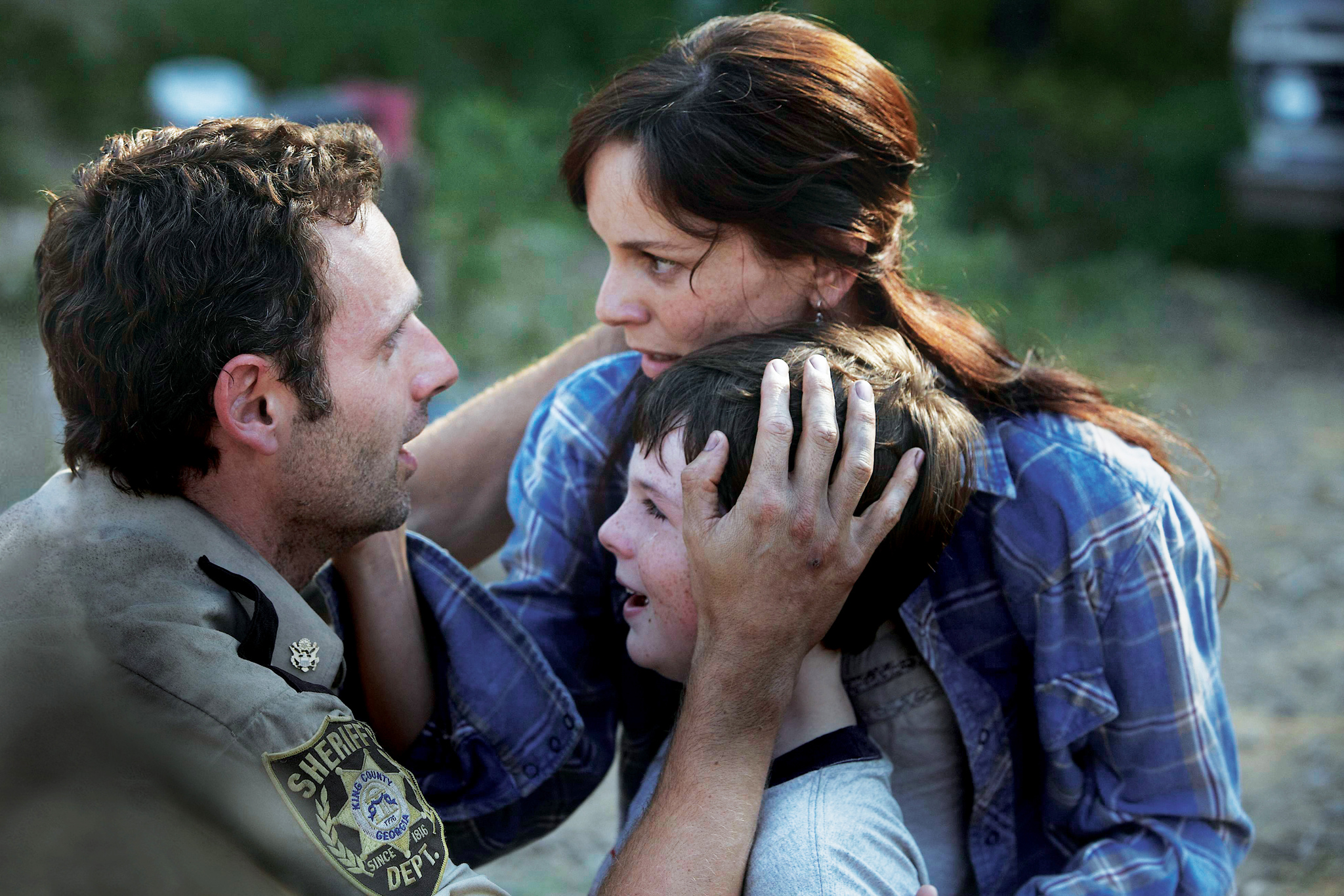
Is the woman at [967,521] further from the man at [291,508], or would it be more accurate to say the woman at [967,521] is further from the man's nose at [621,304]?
the man at [291,508]

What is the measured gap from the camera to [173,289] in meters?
1.80

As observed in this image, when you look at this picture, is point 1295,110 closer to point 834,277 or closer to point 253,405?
point 834,277

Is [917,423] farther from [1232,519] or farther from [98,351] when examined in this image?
[1232,519]

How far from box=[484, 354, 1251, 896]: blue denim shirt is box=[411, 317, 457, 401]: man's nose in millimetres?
571

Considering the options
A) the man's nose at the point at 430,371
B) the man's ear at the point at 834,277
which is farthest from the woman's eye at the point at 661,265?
the man's nose at the point at 430,371

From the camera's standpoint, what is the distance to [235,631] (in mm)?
1764

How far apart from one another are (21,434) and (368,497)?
0.60 m

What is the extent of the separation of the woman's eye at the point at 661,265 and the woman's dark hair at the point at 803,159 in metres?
0.09

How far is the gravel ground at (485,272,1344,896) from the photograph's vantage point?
11.8 feet

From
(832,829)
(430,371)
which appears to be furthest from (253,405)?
(832,829)

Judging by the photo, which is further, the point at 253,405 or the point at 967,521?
the point at 967,521

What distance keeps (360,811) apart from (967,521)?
1.18 metres

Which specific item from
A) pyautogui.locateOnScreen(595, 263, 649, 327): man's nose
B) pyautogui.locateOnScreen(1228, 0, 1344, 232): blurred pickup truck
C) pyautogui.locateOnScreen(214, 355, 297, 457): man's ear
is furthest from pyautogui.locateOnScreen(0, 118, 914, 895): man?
pyautogui.locateOnScreen(1228, 0, 1344, 232): blurred pickup truck

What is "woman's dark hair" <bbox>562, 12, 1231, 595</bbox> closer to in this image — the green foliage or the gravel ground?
the gravel ground
